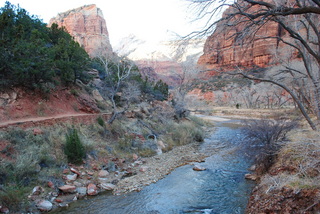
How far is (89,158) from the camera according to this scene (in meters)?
9.85

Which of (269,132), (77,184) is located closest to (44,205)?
(77,184)

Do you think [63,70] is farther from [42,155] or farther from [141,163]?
[141,163]

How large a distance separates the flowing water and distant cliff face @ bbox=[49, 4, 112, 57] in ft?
217

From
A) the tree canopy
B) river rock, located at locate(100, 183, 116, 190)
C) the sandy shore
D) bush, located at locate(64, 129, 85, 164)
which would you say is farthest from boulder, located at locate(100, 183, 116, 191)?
the tree canopy

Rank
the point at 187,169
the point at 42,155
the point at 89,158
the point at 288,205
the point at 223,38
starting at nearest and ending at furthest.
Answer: the point at 288,205 → the point at 223,38 → the point at 42,155 → the point at 89,158 → the point at 187,169

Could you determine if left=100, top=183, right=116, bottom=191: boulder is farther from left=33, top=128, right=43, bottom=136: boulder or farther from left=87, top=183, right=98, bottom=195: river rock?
left=33, top=128, right=43, bottom=136: boulder

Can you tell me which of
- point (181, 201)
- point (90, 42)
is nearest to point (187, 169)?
point (181, 201)

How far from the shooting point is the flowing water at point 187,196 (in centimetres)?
659

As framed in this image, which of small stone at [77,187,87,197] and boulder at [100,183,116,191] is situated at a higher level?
small stone at [77,187,87,197]

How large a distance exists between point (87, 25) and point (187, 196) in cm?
7635

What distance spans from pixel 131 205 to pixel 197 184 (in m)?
3.02

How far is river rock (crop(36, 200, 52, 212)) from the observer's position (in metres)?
6.29

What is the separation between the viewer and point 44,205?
638 cm

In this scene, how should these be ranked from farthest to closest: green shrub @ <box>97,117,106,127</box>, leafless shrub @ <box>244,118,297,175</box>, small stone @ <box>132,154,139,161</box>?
1. green shrub @ <box>97,117,106,127</box>
2. small stone @ <box>132,154,139,161</box>
3. leafless shrub @ <box>244,118,297,175</box>
